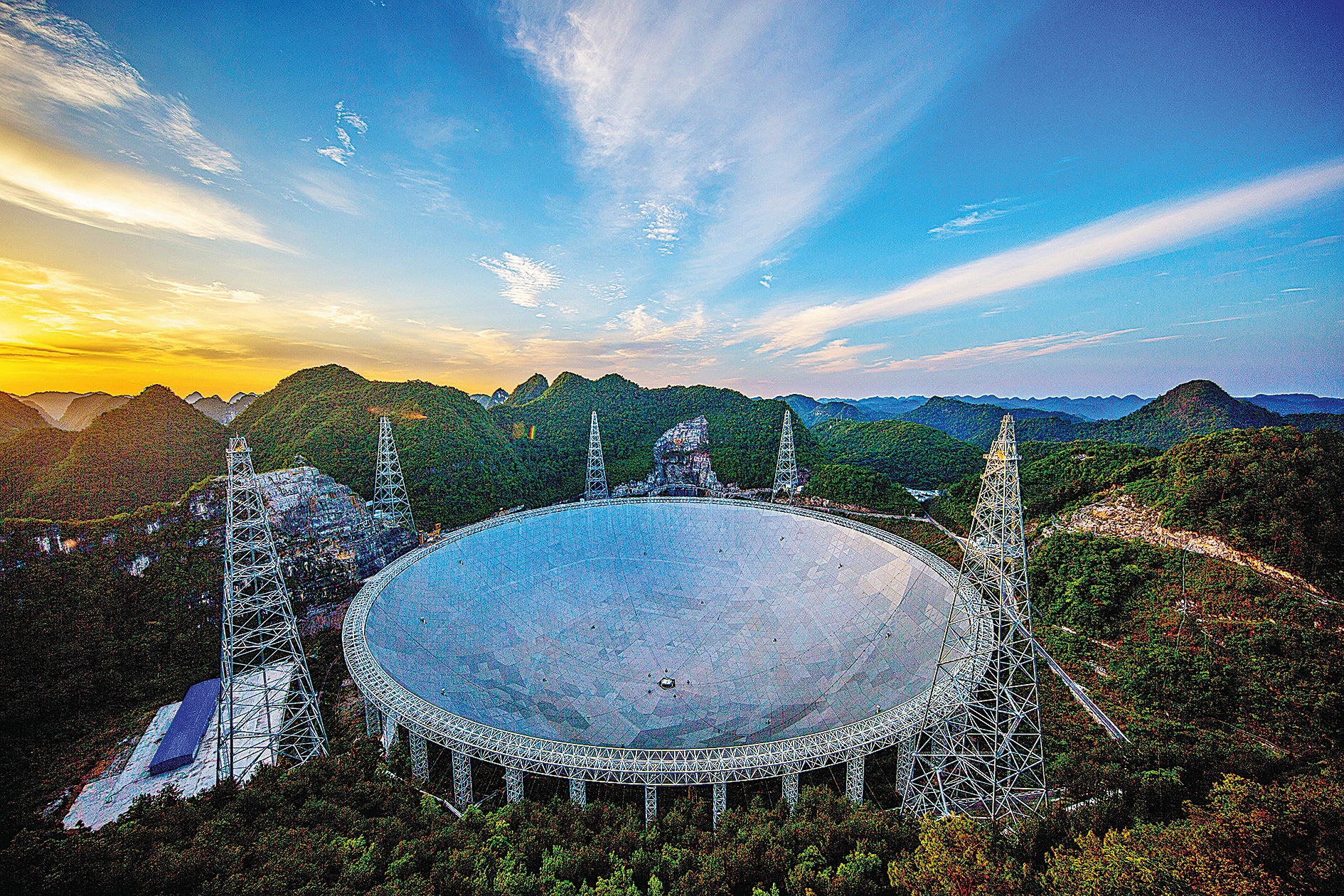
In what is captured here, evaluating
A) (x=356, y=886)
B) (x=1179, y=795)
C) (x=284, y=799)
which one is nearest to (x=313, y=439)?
(x=284, y=799)

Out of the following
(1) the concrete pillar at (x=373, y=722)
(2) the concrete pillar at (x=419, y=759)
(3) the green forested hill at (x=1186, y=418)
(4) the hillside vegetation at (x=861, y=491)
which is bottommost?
(1) the concrete pillar at (x=373, y=722)

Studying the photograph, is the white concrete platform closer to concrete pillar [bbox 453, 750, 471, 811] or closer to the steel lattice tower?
concrete pillar [bbox 453, 750, 471, 811]

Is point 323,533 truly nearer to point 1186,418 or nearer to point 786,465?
point 786,465

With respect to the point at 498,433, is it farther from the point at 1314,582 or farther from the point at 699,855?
the point at 1314,582

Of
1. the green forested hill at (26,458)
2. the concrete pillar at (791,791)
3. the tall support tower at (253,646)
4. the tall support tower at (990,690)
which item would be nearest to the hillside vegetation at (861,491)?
the tall support tower at (990,690)

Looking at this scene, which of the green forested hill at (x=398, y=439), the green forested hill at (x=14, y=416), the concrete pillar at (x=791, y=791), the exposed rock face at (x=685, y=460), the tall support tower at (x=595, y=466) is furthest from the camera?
the exposed rock face at (x=685, y=460)

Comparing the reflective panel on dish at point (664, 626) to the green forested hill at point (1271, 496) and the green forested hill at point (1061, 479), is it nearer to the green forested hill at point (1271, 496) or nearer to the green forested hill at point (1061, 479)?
the green forested hill at point (1271, 496)
